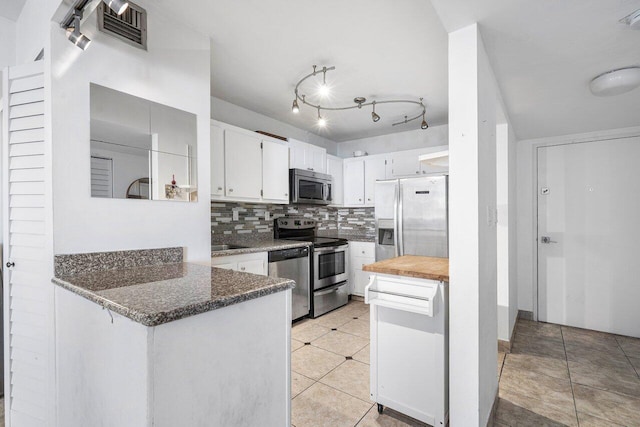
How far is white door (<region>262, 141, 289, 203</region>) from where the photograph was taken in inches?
139

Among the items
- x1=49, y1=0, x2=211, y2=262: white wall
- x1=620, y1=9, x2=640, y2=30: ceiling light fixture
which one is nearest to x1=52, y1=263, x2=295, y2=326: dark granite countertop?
x1=49, y1=0, x2=211, y2=262: white wall

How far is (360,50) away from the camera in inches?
90.9

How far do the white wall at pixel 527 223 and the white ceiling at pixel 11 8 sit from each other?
4.87 m

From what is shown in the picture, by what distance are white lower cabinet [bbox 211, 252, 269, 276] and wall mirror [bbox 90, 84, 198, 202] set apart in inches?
35.0

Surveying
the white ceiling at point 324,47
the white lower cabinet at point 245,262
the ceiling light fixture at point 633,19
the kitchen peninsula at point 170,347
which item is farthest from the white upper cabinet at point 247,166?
the ceiling light fixture at point 633,19

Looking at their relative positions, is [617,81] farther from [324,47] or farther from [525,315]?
[525,315]

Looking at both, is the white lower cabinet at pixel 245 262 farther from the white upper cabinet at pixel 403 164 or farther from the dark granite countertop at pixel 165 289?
the white upper cabinet at pixel 403 164

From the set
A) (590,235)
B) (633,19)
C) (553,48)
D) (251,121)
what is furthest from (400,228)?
(633,19)

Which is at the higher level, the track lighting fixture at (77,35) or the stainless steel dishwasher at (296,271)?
the track lighting fixture at (77,35)

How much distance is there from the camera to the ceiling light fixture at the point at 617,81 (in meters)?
2.01

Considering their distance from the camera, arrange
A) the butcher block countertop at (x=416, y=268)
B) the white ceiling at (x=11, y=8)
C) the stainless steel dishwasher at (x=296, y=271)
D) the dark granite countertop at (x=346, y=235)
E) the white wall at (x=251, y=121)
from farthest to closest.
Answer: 1. the dark granite countertop at (x=346, y=235)
2. the white wall at (x=251, y=121)
3. the stainless steel dishwasher at (x=296, y=271)
4. the white ceiling at (x=11, y=8)
5. the butcher block countertop at (x=416, y=268)

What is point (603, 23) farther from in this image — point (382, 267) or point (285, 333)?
point (285, 333)

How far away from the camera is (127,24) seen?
1.63 meters

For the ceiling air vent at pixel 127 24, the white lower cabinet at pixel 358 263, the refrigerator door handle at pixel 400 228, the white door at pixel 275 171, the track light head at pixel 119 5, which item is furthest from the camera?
the white lower cabinet at pixel 358 263
